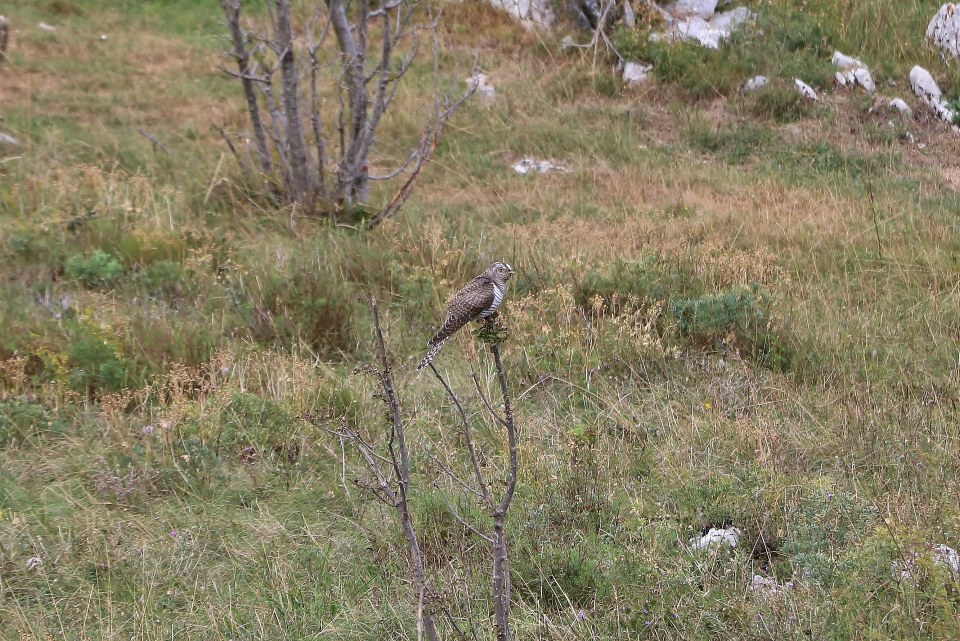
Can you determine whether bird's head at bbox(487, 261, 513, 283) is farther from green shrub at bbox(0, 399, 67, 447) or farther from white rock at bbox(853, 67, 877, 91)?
white rock at bbox(853, 67, 877, 91)

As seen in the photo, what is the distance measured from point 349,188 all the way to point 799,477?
5.09 m

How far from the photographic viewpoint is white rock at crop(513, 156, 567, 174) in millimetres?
9766

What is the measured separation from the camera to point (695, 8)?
12.7 meters

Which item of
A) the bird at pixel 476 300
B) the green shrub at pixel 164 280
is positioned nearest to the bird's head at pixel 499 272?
the bird at pixel 476 300

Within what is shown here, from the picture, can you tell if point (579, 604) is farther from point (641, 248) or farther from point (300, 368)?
point (641, 248)

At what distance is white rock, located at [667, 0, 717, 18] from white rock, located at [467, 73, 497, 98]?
2810 millimetres

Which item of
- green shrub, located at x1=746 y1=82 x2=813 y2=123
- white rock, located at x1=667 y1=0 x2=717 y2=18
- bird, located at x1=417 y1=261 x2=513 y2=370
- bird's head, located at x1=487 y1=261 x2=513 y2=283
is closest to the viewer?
bird, located at x1=417 y1=261 x2=513 y2=370

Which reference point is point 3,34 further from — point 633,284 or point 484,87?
point 633,284

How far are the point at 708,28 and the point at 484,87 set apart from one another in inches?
120

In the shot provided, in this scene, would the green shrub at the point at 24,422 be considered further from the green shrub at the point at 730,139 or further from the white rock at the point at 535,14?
the white rock at the point at 535,14

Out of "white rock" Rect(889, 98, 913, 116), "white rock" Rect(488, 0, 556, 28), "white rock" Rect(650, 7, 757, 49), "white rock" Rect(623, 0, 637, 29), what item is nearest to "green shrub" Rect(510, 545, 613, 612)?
"white rock" Rect(889, 98, 913, 116)

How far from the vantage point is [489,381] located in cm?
537

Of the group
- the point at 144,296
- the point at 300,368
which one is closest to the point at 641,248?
the point at 300,368

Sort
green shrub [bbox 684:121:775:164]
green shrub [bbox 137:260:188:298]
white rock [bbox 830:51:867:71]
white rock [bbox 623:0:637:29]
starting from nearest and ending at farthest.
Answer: green shrub [bbox 137:260:188:298] < green shrub [bbox 684:121:775:164] < white rock [bbox 830:51:867:71] < white rock [bbox 623:0:637:29]
